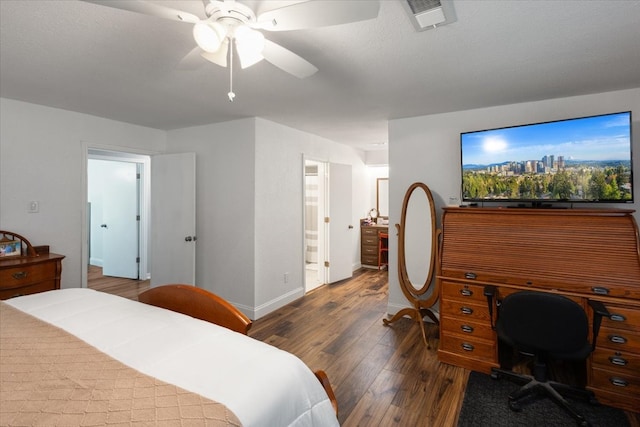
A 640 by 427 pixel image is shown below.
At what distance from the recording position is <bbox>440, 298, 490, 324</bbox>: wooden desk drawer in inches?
95.8

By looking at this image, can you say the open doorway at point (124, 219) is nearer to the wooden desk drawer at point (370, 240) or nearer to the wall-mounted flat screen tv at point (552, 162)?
the wooden desk drawer at point (370, 240)

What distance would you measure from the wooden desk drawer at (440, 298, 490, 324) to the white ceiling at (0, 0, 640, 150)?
1821 mm

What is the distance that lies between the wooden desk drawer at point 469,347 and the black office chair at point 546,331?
322 mm

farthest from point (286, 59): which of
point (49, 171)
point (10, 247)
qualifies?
point (10, 247)

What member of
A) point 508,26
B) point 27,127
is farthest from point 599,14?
point 27,127

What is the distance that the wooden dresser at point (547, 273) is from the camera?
6.66 ft

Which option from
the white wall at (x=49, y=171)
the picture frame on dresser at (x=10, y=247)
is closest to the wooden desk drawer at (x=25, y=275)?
the picture frame on dresser at (x=10, y=247)

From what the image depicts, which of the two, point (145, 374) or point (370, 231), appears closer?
point (145, 374)

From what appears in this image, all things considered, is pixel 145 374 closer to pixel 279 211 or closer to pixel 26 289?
pixel 26 289

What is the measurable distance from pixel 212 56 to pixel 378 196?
534 centimetres

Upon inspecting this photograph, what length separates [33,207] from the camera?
3.06m

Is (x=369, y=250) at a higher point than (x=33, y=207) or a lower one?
lower

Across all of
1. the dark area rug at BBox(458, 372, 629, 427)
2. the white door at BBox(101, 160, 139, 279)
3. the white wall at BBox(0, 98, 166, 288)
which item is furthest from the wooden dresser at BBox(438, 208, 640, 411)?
the white door at BBox(101, 160, 139, 279)

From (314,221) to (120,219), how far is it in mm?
3536
